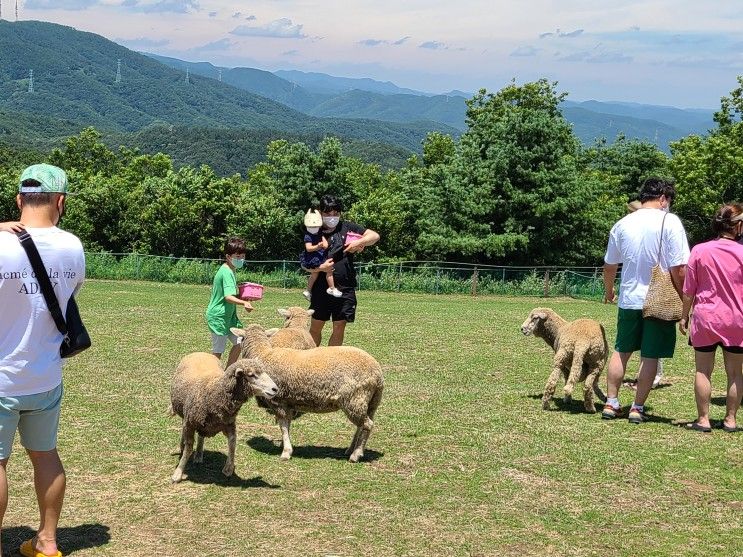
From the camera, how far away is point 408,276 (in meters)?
32.7

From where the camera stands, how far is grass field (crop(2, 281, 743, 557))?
5352 mm

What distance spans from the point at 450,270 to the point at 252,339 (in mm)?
25261

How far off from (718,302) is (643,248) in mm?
896

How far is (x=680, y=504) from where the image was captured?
614 cm

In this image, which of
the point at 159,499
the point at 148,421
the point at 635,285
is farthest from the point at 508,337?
the point at 159,499

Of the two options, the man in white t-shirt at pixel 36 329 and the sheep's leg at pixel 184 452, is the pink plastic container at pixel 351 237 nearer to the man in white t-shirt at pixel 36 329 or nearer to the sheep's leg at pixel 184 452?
the sheep's leg at pixel 184 452

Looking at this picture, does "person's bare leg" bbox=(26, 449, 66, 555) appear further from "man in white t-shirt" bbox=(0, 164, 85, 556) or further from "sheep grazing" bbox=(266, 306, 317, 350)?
"sheep grazing" bbox=(266, 306, 317, 350)

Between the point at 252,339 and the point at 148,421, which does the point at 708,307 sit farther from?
the point at 148,421

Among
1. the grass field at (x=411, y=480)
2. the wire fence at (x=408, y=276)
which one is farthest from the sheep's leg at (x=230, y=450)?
the wire fence at (x=408, y=276)

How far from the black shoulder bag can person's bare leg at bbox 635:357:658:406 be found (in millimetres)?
5809

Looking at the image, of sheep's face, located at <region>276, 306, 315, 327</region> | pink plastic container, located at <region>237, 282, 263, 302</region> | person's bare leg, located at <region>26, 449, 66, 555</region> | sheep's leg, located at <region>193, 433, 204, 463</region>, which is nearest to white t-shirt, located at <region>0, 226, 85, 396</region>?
person's bare leg, located at <region>26, 449, 66, 555</region>

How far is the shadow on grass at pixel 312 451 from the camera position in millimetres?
7297

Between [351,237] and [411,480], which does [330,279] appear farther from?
[411,480]

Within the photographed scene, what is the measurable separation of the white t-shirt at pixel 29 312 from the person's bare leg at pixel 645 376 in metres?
5.97
